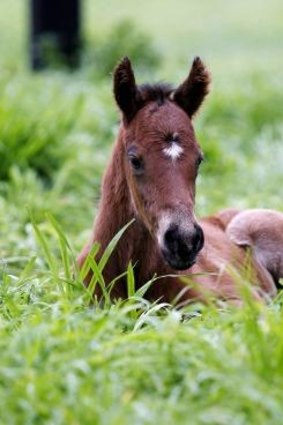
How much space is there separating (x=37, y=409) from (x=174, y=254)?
1.70 metres

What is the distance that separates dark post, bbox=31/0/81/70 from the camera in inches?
654

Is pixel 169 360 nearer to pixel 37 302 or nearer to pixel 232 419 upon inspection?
pixel 232 419

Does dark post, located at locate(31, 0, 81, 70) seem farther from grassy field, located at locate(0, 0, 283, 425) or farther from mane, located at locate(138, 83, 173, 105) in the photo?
mane, located at locate(138, 83, 173, 105)

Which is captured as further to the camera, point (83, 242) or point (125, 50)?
point (125, 50)

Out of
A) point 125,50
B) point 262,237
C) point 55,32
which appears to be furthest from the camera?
point 55,32

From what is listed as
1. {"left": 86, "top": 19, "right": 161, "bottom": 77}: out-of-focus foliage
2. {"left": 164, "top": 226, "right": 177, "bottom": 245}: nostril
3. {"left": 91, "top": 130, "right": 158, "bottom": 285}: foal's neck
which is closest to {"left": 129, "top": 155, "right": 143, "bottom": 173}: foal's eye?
{"left": 91, "top": 130, "right": 158, "bottom": 285}: foal's neck

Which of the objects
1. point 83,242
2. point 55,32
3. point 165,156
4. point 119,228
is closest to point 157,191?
point 165,156

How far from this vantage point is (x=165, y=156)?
577cm

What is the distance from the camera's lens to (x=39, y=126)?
9.91 m

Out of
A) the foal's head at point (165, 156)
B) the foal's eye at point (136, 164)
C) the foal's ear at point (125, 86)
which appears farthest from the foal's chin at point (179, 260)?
the foal's ear at point (125, 86)

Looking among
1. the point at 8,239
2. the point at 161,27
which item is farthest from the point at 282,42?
the point at 8,239

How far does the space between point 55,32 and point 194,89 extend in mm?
10937

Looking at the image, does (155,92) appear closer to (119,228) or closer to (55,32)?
(119,228)

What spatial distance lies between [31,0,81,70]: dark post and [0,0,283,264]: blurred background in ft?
0.12
